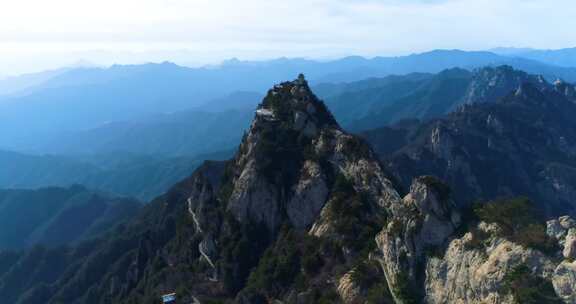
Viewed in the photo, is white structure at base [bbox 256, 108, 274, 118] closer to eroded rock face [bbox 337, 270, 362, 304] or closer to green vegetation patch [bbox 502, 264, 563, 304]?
eroded rock face [bbox 337, 270, 362, 304]

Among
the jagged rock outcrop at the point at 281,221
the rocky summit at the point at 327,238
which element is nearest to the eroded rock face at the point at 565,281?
the rocky summit at the point at 327,238

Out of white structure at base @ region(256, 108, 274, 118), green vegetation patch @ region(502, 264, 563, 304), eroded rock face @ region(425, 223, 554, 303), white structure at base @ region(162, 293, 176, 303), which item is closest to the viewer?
green vegetation patch @ region(502, 264, 563, 304)

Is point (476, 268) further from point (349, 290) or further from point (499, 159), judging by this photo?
point (499, 159)

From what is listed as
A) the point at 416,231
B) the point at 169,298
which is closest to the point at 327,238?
the point at 416,231

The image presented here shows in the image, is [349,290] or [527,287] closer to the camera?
[527,287]

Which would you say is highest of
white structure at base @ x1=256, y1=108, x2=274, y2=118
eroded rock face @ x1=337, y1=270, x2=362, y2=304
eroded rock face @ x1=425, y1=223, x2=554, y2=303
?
white structure at base @ x1=256, y1=108, x2=274, y2=118

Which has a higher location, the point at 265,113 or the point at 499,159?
the point at 265,113

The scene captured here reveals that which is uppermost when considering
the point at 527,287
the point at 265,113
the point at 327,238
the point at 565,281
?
the point at 265,113

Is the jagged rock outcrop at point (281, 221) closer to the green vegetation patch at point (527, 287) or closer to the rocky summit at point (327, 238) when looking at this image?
the rocky summit at point (327, 238)

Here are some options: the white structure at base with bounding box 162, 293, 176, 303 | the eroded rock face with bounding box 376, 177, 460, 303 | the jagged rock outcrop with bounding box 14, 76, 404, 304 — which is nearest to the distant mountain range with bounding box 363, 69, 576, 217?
the jagged rock outcrop with bounding box 14, 76, 404, 304
